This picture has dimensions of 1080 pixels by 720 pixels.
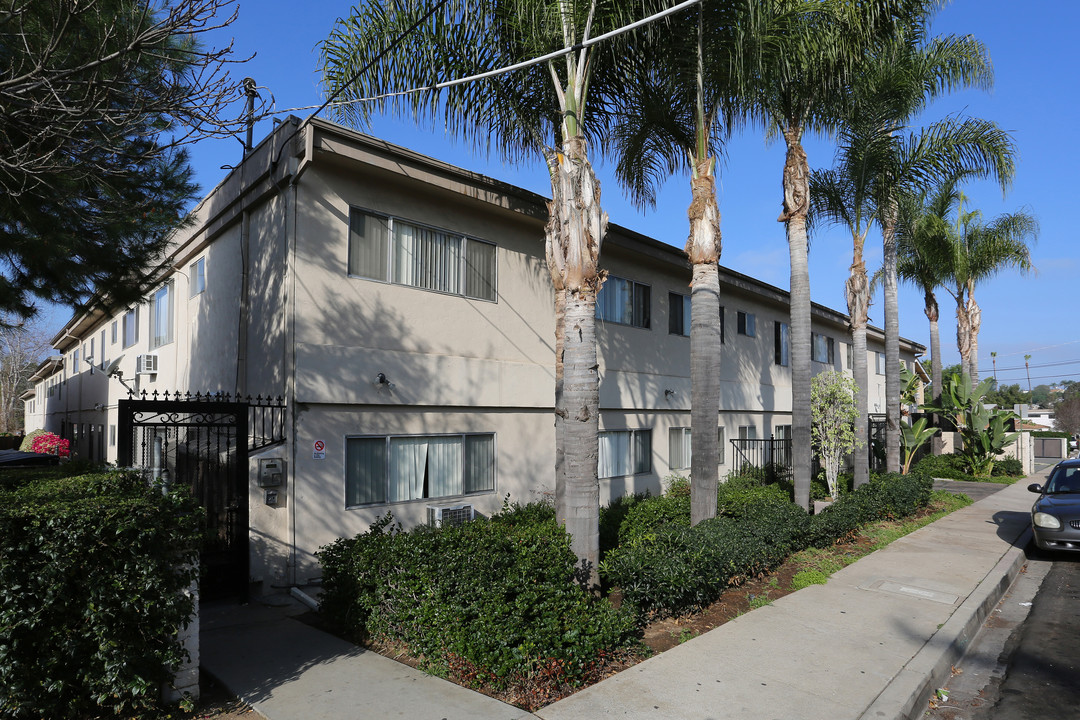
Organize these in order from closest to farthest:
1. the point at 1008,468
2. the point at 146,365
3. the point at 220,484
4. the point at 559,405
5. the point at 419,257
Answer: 1. the point at 220,484
2. the point at 559,405
3. the point at 419,257
4. the point at 146,365
5. the point at 1008,468

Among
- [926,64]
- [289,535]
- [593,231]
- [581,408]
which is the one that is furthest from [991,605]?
[926,64]

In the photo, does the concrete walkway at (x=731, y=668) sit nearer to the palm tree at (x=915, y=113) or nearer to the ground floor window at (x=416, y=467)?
the ground floor window at (x=416, y=467)

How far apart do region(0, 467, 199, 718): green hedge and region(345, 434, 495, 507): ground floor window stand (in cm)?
444

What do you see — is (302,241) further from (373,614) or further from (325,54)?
(373,614)

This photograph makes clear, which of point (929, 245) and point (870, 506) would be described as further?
point (929, 245)

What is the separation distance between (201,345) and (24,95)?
285 inches

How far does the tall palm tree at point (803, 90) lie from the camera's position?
10094mm

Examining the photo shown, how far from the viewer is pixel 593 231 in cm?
755

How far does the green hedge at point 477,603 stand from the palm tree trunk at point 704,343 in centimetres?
311

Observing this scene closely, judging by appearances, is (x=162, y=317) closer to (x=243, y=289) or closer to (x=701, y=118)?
(x=243, y=289)

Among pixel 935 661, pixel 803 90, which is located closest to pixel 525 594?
pixel 935 661

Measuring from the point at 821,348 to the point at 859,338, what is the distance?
832 centimetres

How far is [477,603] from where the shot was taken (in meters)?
5.52

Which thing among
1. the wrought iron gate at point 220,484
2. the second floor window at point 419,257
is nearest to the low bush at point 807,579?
the second floor window at point 419,257
